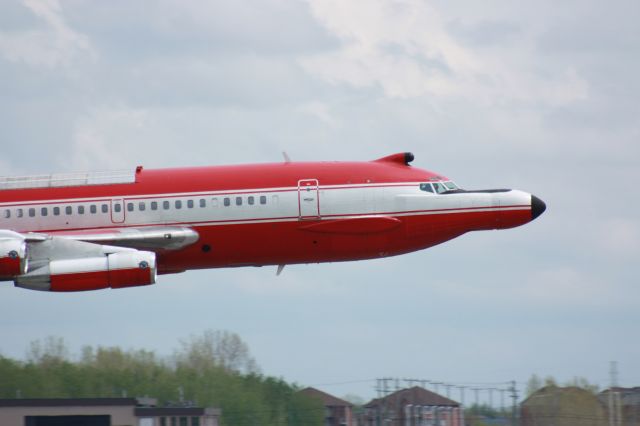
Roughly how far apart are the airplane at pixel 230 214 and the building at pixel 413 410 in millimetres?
10270

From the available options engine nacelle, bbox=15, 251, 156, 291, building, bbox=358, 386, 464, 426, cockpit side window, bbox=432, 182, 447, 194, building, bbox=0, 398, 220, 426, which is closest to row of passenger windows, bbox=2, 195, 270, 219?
engine nacelle, bbox=15, 251, 156, 291

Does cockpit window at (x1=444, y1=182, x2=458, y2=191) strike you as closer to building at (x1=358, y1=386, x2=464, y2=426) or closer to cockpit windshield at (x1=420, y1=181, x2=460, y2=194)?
cockpit windshield at (x1=420, y1=181, x2=460, y2=194)

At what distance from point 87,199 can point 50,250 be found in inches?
113

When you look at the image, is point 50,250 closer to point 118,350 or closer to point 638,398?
point 118,350

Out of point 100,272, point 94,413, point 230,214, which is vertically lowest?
point 94,413

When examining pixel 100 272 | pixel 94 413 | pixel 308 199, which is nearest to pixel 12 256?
pixel 100 272

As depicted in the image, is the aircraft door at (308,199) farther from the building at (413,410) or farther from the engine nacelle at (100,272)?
the building at (413,410)

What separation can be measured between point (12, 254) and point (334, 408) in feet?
85.8

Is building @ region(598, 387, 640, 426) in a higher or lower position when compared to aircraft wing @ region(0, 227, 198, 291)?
lower

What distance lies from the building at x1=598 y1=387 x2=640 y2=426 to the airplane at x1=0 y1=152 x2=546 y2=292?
13.9m

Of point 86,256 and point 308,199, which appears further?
point 308,199

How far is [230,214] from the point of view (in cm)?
7606

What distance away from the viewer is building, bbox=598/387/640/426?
285 ft

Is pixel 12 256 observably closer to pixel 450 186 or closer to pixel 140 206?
pixel 140 206
